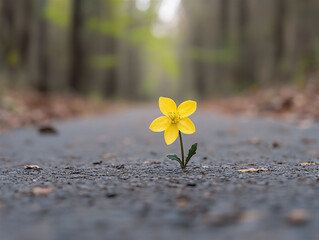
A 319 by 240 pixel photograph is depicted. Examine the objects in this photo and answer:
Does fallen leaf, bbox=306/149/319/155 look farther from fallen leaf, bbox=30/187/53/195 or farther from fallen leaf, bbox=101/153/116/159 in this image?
fallen leaf, bbox=30/187/53/195

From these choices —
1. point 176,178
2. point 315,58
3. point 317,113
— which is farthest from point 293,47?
point 176,178

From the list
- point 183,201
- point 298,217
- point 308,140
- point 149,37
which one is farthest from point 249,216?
point 149,37

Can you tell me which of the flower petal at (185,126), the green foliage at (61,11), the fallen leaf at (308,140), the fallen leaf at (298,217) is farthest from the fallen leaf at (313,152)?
the green foliage at (61,11)

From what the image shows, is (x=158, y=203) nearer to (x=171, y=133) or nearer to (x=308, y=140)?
(x=171, y=133)

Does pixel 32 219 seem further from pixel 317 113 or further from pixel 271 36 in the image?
pixel 271 36

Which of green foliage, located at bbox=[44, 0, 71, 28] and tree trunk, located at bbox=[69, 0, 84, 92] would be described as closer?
green foliage, located at bbox=[44, 0, 71, 28]

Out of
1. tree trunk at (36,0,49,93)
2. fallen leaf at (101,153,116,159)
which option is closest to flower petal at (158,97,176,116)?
fallen leaf at (101,153,116,159)
